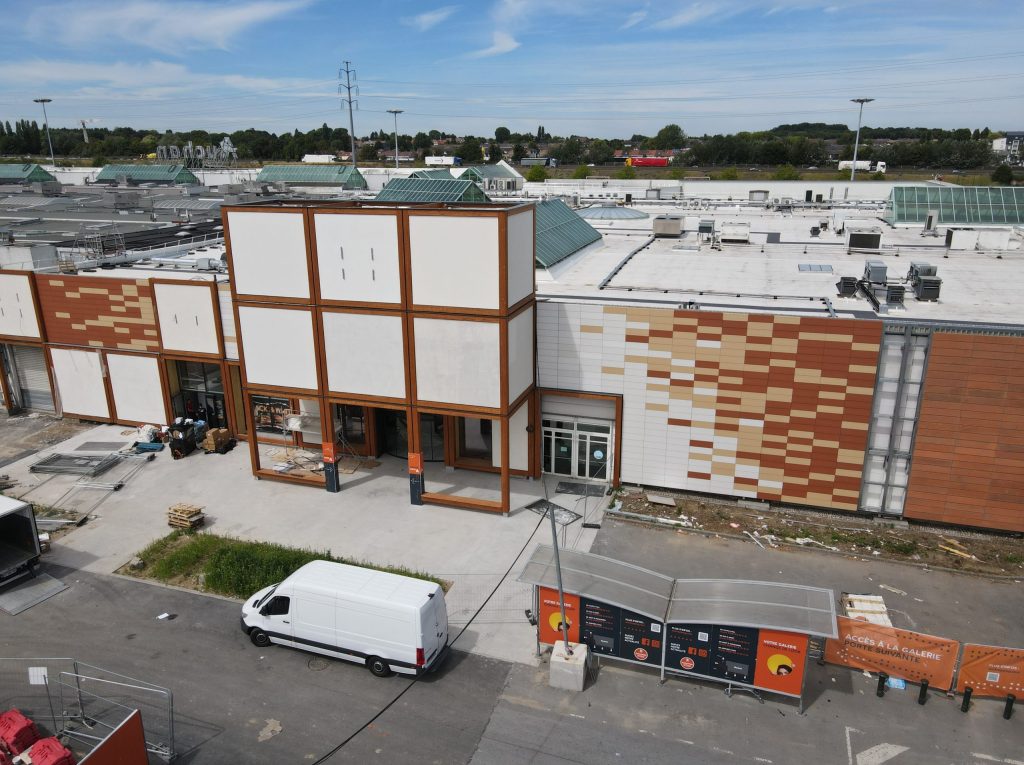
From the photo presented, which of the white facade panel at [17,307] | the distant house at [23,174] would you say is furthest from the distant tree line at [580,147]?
the white facade panel at [17,307]

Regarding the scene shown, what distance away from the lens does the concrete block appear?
1488 cm

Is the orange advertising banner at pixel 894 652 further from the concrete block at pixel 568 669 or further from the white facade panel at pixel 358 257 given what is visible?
the white facade panel at pixel 358 257

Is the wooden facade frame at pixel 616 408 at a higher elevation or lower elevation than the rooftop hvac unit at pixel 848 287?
lower

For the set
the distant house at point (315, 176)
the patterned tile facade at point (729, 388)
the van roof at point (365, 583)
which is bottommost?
the van roof at point (365, 583)

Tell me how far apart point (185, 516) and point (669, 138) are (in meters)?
189

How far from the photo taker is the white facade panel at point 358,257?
21.9 m

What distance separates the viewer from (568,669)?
48.9 feet

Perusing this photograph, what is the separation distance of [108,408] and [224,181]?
67.3 metres

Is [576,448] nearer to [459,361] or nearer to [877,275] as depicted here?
[459,361]

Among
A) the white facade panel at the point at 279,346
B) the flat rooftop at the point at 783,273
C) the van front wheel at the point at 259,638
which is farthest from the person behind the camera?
the flat rooftop at the point at 783,273

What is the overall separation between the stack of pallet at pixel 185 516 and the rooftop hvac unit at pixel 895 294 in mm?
23388

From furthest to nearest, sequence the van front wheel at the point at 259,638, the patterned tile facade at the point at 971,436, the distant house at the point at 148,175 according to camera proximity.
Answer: the distant house at the point at 148,175 < the patterned tile facade at the point at 971,436 < the van front wheel at the point at 259,638

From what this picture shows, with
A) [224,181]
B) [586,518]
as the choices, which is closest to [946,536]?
[586,518]

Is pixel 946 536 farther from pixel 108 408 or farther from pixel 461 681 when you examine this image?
pixel 108 408
